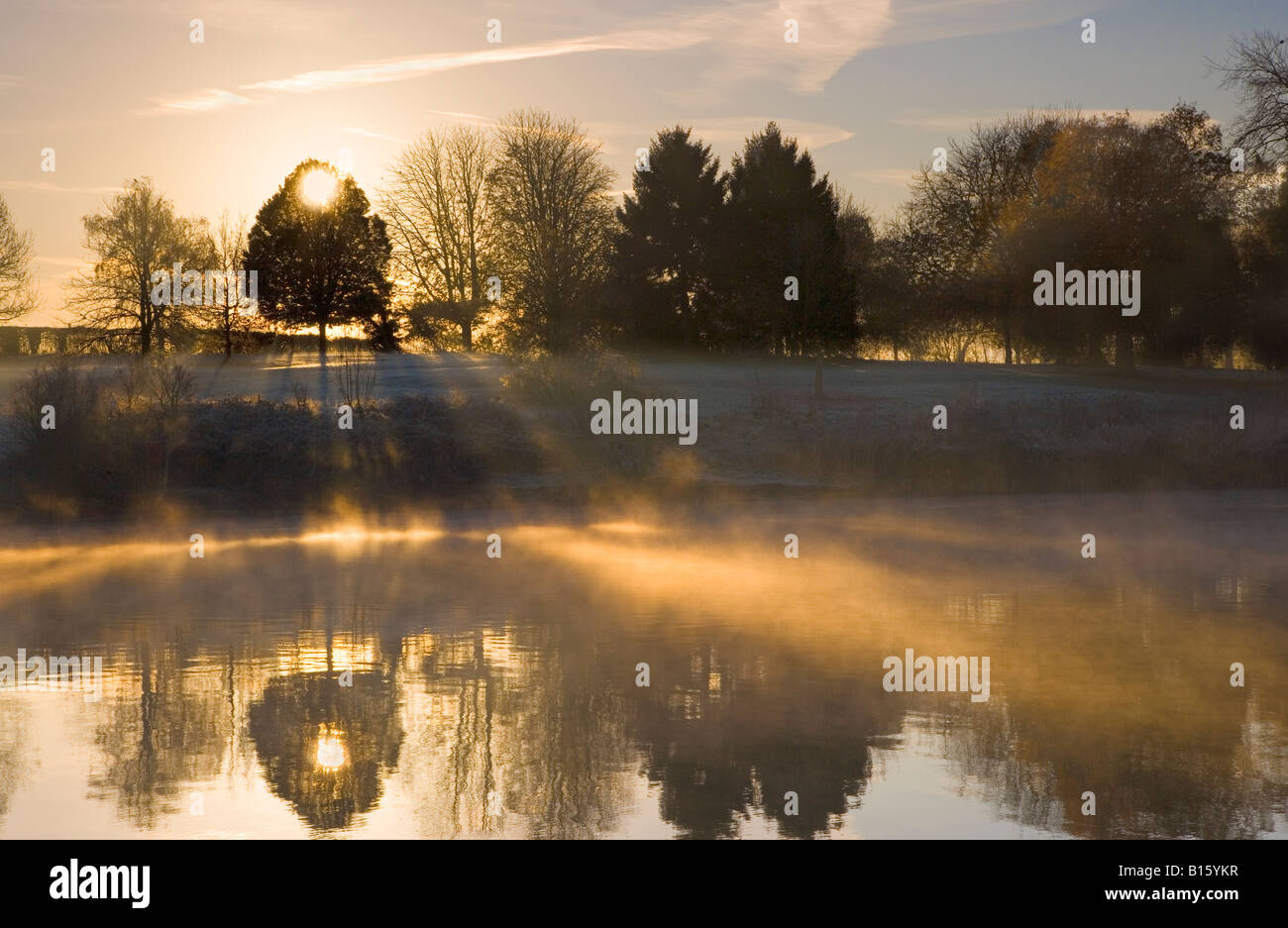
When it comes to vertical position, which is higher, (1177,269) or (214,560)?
(1177,269)

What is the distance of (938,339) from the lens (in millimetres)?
97562

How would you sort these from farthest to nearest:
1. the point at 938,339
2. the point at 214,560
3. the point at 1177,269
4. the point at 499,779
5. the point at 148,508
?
the point at 938,339, the point at 1177,269, the point at 148,508, the point at 214,560, the point at 499,779

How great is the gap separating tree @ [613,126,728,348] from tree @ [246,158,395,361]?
12.4m

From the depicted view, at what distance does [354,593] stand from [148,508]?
13.4 metres

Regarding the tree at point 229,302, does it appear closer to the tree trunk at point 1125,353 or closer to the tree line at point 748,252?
the tree line at point 748,252

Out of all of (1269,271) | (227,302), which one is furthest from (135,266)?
(1269,271)

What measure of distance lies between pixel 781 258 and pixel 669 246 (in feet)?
65.3

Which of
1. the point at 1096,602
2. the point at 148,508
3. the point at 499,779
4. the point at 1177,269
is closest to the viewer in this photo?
the point at 499,779

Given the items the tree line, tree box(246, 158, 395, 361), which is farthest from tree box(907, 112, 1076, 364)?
tree box(246, 158, 395, 361)

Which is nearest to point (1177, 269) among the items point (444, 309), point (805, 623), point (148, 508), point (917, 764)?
point (444, 309)

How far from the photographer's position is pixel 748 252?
218 ft

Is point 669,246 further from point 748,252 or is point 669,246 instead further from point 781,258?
point 781,258
